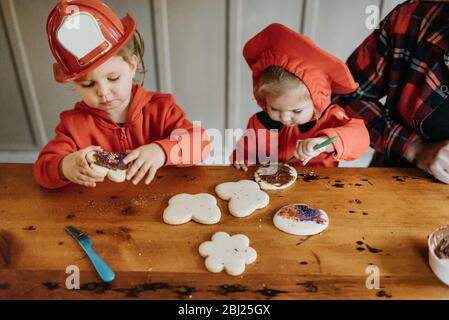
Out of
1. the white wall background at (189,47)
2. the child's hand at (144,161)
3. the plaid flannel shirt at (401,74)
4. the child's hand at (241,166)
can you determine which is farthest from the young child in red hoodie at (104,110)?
the white wall background at (189,47)

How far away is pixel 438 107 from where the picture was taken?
4.09 ft

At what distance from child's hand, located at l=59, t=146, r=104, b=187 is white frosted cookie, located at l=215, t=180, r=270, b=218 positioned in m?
0.32

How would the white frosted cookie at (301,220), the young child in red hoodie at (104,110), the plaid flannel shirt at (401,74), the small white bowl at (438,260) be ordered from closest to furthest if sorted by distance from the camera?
the small white bowl at (438,260) < the white frosted cookie at (301,220) < the young child in red hoodie at (104,110) < the plaid flannel shirt at (401,74)

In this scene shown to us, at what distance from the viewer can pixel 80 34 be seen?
102 cm

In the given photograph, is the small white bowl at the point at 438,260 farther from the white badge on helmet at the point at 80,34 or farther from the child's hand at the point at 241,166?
the white badge on helmet at the point at 80,34

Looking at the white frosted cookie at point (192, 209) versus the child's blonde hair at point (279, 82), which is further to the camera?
the child's blonde hair at point (279, 82)

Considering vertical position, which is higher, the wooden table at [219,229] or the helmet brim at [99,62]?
the helmet brim at [99,62]

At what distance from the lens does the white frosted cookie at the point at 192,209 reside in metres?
0.96

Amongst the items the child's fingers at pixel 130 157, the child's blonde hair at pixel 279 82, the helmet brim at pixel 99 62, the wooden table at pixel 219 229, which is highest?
the helmet brim at pixel 99 62

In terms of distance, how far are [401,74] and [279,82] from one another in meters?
0.50

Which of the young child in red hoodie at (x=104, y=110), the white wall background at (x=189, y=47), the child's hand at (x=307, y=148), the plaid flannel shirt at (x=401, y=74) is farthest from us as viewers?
the white wall background at (x=189, y=47)

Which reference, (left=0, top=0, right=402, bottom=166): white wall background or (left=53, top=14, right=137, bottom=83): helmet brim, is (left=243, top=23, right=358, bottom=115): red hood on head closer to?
(left=53, top=14, right=137, bottom=83): helmet brim

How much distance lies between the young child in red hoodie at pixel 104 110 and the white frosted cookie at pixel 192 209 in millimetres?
123
